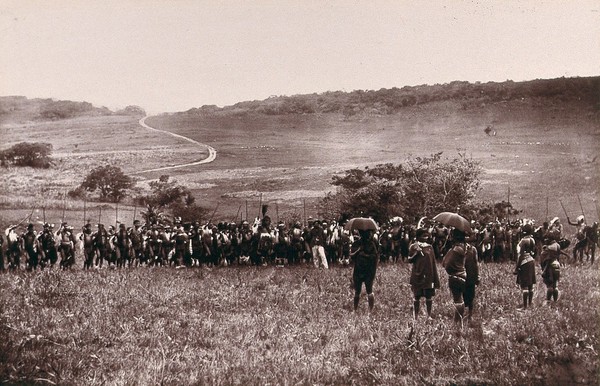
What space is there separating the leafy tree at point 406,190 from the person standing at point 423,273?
39.4ft

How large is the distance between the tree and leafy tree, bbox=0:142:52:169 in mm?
1654

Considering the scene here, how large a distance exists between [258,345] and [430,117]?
21.8 meters

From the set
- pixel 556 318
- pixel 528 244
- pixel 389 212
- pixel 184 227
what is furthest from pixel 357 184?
pixel 556 318

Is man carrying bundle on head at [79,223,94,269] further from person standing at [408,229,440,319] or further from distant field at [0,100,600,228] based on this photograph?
person standing at [408,229,440,319]

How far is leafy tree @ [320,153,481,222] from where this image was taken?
2242cm

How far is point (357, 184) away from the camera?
23.4 meters

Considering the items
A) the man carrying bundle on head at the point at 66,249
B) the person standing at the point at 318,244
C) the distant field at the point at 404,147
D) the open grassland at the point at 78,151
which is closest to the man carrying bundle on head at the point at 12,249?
the man carrying bundle on head at the point at 66,249

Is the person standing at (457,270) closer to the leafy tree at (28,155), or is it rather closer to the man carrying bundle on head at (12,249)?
the man carrying bundle on head at (12,249)

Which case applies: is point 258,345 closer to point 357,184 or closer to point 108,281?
point 108,281

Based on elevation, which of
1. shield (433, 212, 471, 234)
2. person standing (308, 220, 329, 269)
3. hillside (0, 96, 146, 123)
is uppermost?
hillside (0, 96, 146, 123)

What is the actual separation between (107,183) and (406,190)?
40.4 feet

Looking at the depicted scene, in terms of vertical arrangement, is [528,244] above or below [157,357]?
above

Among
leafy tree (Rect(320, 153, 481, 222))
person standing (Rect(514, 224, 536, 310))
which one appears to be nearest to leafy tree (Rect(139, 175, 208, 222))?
leafy tree (Rect(320, 153, 481, 222))

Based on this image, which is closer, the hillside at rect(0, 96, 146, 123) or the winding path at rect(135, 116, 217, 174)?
the hillside at rect(0, 96, 146, 123)
